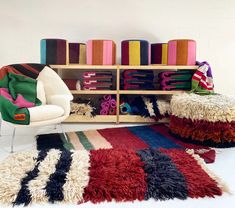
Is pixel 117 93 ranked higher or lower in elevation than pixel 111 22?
lower

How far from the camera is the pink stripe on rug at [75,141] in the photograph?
7.42 ft

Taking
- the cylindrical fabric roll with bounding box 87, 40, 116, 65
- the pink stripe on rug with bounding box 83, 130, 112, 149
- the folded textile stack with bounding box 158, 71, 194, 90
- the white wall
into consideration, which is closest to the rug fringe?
the pink stripe on rug with bounding box 83, 130, 112, 149

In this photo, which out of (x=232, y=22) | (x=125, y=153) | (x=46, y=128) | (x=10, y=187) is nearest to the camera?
(x=10, y=187)

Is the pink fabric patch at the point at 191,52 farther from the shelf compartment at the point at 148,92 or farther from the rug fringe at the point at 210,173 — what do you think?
the rug fringe at the point at 210,173

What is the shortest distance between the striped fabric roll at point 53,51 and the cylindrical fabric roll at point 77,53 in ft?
0.84

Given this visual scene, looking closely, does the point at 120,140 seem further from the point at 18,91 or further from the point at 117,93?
the point at 18,91

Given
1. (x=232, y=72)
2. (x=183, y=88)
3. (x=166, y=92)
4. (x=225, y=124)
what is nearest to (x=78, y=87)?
(x=166, y=92)

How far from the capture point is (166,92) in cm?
310

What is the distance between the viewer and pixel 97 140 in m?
2.47

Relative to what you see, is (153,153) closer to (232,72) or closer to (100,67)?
(100,67)

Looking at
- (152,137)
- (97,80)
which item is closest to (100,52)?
(97,80)

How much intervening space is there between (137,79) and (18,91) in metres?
1.38

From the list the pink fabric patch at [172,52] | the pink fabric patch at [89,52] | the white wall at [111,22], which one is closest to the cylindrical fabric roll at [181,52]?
the pink fabric patch at [172,52]

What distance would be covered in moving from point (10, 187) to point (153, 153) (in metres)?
1.04
